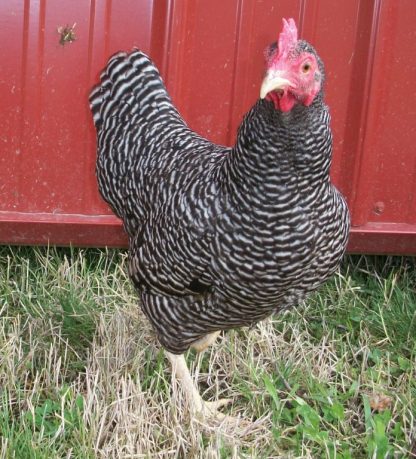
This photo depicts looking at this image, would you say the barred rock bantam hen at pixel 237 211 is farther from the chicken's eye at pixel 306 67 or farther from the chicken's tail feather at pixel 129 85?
the chicken's tail feather at pixel 129 85

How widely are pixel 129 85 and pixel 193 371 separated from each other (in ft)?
4.19

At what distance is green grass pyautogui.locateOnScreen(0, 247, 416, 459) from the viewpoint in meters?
3.13

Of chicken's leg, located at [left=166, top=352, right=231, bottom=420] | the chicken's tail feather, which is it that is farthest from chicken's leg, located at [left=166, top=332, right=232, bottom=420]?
the chicken's tail feather

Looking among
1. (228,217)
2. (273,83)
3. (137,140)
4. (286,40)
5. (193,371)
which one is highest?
(286,40)

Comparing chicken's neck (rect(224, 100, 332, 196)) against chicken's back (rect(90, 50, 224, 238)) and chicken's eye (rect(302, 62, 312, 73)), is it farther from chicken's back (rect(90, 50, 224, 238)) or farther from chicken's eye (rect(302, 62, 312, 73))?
chicken's back (rect(90, 50, 224, 238))

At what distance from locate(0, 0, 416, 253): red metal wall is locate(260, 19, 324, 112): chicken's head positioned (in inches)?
54.1

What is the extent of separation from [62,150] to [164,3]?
871 mm

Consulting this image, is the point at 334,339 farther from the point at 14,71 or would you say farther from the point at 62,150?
the point at 14,71

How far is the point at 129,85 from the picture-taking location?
3559 millimetres

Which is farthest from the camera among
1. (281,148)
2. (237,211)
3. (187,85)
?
(187,85)

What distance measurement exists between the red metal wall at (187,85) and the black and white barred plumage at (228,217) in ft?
2.06

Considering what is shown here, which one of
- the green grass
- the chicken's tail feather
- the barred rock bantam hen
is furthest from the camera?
the chicken's tail feather

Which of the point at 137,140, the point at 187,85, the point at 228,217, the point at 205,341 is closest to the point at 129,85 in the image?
the point at 137,140

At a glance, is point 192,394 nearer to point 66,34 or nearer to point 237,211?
point 237,211
